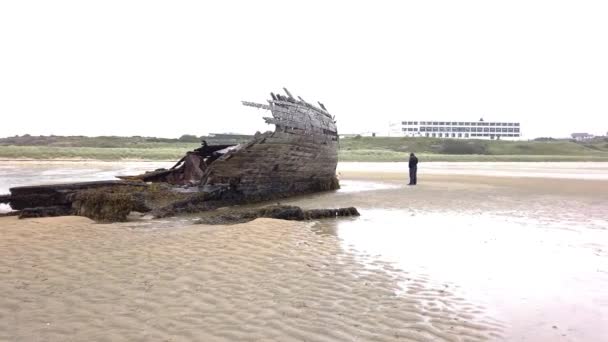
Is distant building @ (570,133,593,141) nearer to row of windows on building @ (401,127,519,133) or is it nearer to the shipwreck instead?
row of windows on building @ (401,127,519,133)

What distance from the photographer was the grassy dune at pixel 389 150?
44.3 metres

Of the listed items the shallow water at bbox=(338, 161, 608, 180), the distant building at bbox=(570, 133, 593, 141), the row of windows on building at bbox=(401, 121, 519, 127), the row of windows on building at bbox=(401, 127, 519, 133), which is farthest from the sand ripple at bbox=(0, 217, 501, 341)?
the distant building at bbox=(570, 133, 593, 141)

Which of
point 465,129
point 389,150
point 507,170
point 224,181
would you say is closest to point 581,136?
point 465,129

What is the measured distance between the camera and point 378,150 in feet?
199

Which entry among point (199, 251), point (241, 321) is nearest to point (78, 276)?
point (199, 251)

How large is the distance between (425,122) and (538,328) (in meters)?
128

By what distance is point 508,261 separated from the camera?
6.51 metres

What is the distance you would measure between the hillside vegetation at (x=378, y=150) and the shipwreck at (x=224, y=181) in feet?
97.9

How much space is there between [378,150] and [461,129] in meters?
73.6

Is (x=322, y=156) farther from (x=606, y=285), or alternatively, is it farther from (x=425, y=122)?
(x=425, y=122)

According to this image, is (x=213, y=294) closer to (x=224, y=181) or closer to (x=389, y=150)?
(x=224, y=181)

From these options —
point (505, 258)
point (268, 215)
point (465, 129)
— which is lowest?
point (505, 258)

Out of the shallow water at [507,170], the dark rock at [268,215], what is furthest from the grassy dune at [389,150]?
the dark rock at [268,215]

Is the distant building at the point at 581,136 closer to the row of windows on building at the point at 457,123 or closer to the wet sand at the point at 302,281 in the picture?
the row of windows on building at the point at 457,123
